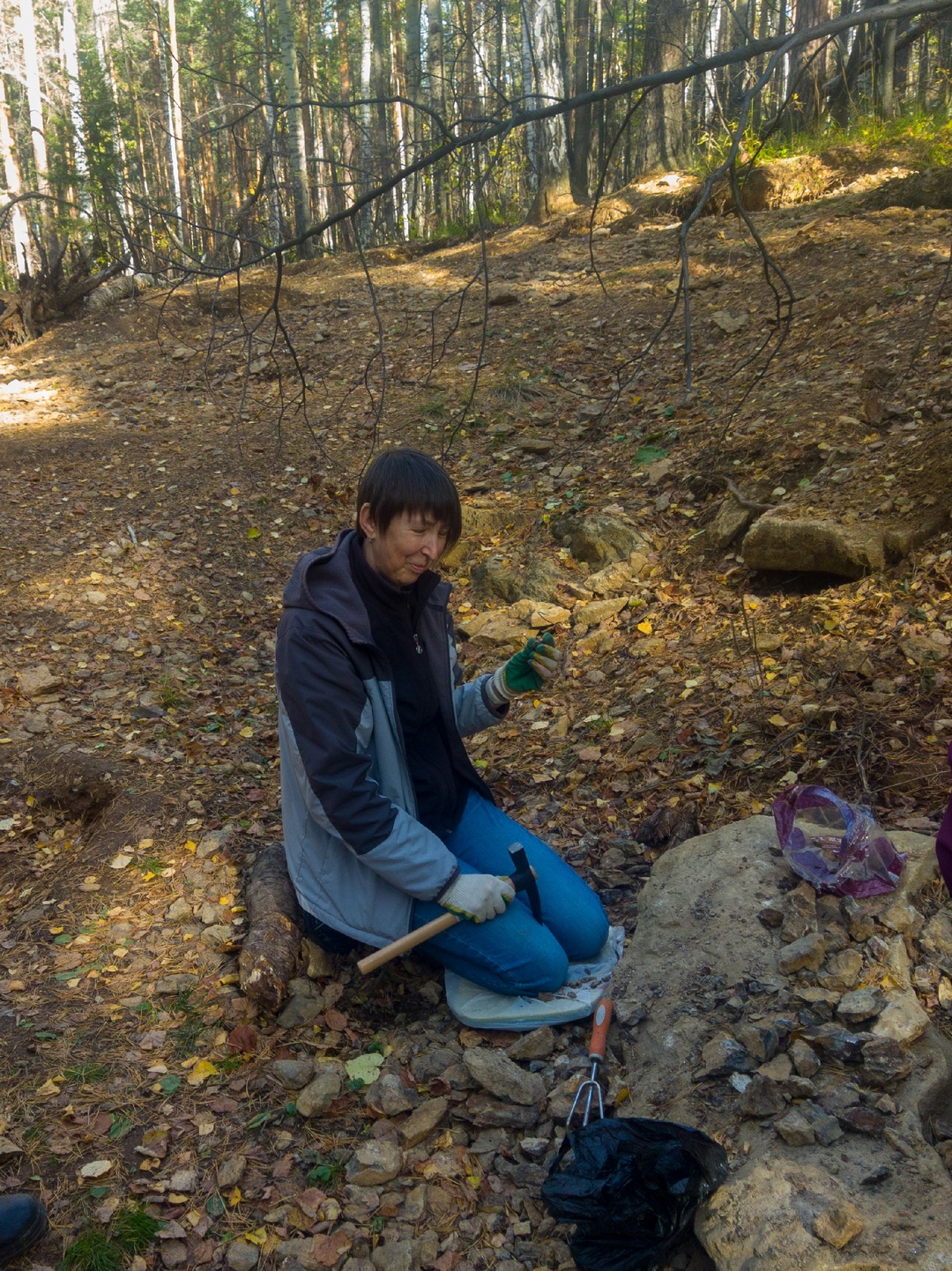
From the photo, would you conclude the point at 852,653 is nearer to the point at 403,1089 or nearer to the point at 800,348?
the point at 403,1089

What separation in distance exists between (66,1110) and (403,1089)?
0.78 meters

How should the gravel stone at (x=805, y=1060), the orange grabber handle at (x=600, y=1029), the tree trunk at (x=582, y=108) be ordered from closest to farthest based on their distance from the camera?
the gravel stone at (x=805, y=1060)
the orange grabber handle at (x=600, y=1029)
the tree trunk at (x=582, y=108)

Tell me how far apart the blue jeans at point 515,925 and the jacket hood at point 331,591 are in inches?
28.2

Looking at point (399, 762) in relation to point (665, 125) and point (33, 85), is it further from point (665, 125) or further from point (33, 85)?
point (33, 85)

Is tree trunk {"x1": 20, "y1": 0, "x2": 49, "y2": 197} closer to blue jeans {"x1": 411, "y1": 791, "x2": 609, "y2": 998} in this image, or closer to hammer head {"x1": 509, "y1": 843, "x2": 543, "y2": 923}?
blue jeans {"x1": 411, "y1": 791, "x2": 609, "y2": 998}

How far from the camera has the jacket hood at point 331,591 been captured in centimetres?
237

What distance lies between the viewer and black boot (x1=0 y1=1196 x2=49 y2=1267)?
1.82 meters

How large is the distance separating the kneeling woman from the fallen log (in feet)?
0.30

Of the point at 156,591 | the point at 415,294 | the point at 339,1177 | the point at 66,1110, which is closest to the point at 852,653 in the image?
the point at 339,1177

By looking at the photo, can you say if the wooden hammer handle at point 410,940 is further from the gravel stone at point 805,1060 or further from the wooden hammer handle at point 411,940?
the gravel stone at point 805,1060

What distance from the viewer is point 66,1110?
7.27ft

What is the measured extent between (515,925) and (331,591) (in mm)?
1004

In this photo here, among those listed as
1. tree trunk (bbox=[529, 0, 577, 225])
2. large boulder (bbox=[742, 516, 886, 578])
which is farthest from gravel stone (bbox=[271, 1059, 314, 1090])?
tree trunk (bbox=[529, 0, 577, 225])

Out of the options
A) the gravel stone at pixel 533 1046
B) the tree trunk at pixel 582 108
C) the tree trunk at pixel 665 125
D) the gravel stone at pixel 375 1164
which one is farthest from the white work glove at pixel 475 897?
the tree trunk at pixel 582 108
